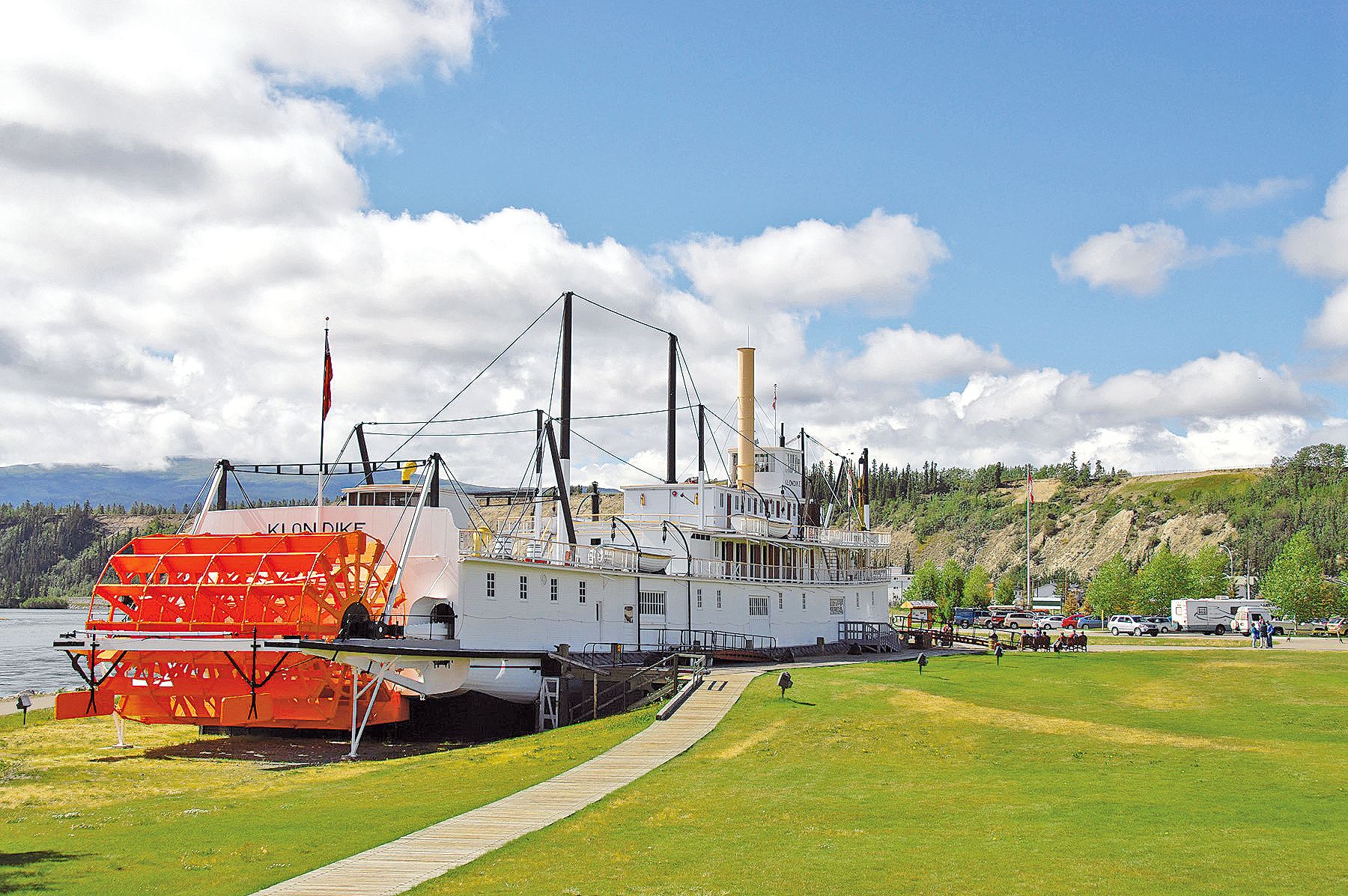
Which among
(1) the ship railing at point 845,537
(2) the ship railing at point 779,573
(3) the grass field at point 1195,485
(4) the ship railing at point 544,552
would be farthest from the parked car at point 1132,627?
(3) the grass field at point 1195,485

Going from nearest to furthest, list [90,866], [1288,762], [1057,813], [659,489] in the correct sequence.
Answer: [90,866], [1057,813], [1288,762], [659,489]

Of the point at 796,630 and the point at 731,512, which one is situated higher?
the point at 731,512

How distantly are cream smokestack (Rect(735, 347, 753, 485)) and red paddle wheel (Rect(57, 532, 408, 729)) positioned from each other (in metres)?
25.1

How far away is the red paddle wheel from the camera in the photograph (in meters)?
28.8

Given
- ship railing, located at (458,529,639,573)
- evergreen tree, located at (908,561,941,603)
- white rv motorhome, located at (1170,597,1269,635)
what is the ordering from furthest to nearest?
evergreen tree, located at (908,561,941,603) < white rv motorhome, located at (1170,597,1269,635) < ship railing, located at (458,529,639,573)

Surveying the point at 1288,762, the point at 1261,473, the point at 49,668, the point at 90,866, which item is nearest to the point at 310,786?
the point at 90,866

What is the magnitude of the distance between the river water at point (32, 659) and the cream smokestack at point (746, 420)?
29.7m

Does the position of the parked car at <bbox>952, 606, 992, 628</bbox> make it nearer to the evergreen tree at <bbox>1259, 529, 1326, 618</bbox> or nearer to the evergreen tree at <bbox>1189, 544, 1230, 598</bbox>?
the evergreen tree at <bbox>1189, 544, 1230, 598</bbox>

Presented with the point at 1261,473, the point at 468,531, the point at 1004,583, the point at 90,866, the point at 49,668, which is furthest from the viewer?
the point at 1261,473

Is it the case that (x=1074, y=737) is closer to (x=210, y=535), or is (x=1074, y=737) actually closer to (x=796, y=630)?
(x=210, y=535)

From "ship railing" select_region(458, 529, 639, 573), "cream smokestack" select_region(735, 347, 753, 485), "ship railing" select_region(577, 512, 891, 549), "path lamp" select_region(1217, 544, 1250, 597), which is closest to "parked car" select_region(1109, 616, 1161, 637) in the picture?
"ship railing" select_region(577, 512, 891, 549)

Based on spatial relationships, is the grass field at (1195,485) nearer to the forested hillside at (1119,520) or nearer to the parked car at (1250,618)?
the forested hillside at (1119,520)

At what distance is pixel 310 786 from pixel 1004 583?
109534 millimetres

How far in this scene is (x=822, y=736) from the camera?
73.3ft
